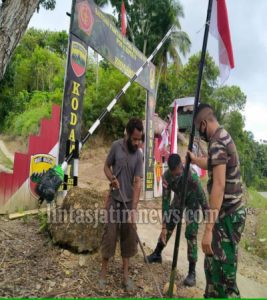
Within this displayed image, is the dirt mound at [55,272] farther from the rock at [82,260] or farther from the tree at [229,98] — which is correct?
the tree at [229,98]

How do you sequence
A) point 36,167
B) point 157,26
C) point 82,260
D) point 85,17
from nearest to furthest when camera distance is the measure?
point 82,260
point 36,167
point 85,17
point 157,26

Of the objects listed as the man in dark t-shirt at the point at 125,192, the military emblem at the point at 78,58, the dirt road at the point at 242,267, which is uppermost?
the military emblem at the point at 78,58

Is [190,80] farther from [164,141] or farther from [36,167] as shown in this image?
[36,167]

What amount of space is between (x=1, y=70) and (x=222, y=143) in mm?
2336

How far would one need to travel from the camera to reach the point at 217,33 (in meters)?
4.32

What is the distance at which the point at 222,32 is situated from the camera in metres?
4.31

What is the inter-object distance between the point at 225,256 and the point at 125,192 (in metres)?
1.45

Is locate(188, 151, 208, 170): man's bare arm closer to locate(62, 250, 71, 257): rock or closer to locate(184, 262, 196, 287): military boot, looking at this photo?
locate(184, 262, 196, 287): military boot

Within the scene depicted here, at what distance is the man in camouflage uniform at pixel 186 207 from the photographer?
15.8 ft

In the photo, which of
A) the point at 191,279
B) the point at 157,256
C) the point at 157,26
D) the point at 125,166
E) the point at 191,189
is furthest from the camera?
the point at 157,26

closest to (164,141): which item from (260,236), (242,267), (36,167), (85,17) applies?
(260,236)

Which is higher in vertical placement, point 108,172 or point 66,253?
point 108,172

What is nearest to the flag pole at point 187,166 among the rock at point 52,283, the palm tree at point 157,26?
the rock at point 52,283

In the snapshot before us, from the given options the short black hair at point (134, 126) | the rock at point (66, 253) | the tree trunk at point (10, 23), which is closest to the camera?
the tree trunk at point (10, 23)
